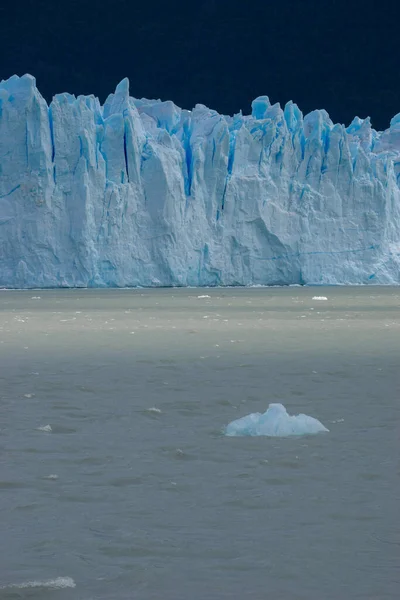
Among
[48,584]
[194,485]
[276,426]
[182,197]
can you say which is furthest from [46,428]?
[182,197]

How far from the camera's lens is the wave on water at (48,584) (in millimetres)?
2902

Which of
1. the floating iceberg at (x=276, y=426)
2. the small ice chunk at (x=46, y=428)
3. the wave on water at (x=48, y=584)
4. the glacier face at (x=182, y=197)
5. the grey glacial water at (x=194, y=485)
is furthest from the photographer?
the glacier face at (x=182, y=197)

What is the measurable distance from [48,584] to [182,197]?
3684 cm

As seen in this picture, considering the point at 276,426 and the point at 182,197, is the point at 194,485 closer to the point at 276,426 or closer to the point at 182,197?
the point at 276,426

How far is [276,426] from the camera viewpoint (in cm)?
554

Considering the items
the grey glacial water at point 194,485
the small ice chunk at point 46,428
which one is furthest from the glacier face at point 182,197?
the small ice chunk at point 46,428

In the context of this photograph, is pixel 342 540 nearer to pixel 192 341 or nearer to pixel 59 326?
pixel 192 341

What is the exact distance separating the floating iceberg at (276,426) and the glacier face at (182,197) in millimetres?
31866

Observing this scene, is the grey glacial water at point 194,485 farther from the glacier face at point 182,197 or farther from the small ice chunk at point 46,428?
the glacier face at point 182,197

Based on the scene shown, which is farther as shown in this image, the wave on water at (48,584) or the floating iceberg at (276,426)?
the floating iceberg at (276,426)

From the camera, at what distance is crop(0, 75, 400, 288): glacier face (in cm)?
3722

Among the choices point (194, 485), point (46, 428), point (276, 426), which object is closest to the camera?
point (194, 485)

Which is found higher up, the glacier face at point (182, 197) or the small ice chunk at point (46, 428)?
the glacier face at point (182, 197)

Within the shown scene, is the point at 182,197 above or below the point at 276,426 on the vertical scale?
above
